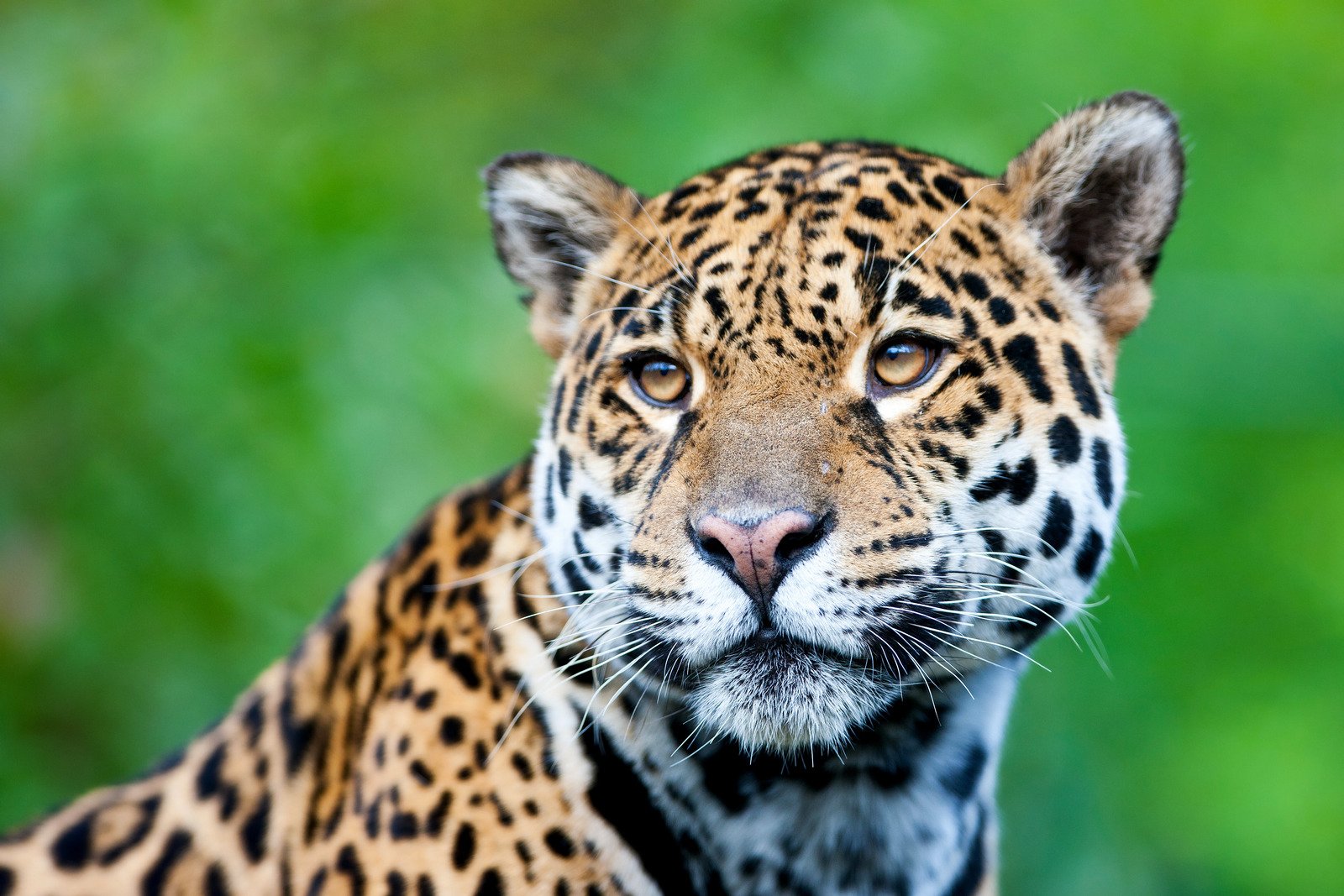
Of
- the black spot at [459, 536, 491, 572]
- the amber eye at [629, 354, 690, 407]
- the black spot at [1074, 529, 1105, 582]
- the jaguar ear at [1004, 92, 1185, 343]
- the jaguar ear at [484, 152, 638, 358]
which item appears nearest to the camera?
the black spot at [1074, 529, 1105, 582]

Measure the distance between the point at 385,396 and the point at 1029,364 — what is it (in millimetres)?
5519

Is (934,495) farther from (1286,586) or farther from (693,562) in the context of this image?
(1286,586)

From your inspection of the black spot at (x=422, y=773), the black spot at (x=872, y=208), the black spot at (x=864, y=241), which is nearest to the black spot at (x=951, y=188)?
the black spot at (x=872, y=208)

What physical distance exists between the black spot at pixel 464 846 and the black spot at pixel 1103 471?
1.86m

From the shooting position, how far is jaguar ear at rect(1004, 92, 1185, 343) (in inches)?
164

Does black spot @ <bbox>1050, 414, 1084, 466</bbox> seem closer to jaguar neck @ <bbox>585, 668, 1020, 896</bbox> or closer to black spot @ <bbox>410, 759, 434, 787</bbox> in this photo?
jaguar neck @ <bbox>585, 668, 1020, 896</bbox>

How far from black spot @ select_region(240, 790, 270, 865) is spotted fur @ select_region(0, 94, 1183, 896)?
0.01 m

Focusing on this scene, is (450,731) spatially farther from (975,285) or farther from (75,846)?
(975,285)

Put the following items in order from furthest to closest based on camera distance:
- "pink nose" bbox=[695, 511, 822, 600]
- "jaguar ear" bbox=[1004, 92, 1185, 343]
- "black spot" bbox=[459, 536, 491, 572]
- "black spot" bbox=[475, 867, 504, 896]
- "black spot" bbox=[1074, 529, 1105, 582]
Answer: "black spot" bbox=[459, 536, 491, 572]
"jaguar ear" bbox=[1004, 92, 1185, 343]
"black spot" bbox=[1074, 529, 1105, 582]
"black spot" bbox=[475, 867, 504, 896]
"pink nose" bbox=[695, 511, 822, 600]

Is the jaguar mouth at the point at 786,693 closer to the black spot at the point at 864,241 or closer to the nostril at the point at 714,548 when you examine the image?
the nostril at the point at 714,548

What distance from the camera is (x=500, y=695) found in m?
4.01

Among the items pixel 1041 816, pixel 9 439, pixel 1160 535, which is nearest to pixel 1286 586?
pixel 1160 535

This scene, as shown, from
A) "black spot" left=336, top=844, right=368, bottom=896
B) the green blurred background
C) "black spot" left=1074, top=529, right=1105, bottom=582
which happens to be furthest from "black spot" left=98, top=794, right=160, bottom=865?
the green blurred background

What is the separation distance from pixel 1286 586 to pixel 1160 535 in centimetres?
105
